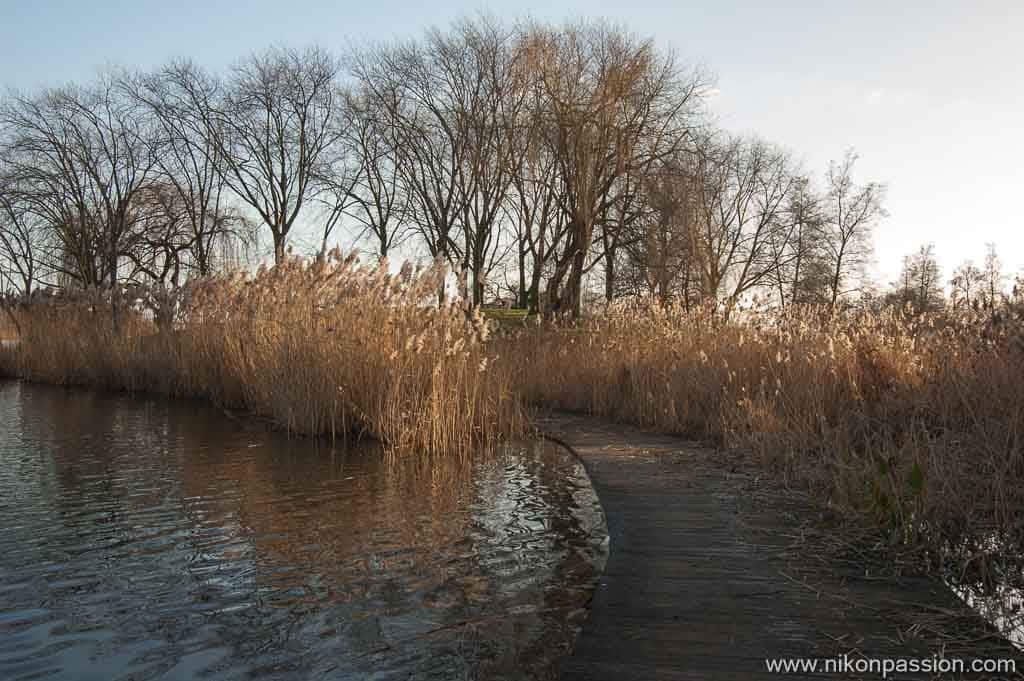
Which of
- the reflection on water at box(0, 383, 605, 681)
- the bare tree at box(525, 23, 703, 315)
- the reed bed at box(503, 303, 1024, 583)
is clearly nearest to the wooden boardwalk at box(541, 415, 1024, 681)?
the reflection on water at box(0, 383, 605, 681)

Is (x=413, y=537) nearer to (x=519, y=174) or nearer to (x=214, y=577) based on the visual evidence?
(x=214, y=577)

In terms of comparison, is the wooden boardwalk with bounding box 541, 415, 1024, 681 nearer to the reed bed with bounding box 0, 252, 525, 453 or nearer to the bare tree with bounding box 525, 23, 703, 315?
the reed bed with bounding box 0, 252, 525, 453

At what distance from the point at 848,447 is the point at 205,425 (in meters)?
7.26

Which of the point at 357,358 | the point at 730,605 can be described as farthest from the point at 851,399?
Answer: the point at 357,358

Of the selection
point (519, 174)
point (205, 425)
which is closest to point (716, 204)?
point (519, 174)

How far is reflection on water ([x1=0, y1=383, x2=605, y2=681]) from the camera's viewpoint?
2.95 metres

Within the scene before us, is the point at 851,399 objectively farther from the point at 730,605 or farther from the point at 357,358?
the point at 357,358

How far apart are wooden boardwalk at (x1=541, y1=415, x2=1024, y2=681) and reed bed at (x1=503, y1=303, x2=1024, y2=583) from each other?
1.66 feet

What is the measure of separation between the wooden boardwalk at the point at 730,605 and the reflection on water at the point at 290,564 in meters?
0.26

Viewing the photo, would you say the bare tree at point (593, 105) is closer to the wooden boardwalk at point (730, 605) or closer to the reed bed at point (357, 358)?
the reed bed at point (357, 358)

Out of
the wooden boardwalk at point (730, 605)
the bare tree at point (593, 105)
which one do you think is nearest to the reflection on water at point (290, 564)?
the wooden boardwalk at point (730, 605)

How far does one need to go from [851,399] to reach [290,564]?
208 inches

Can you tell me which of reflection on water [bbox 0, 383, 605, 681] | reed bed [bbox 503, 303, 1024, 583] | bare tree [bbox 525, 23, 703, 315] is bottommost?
reflection on water [bbox 0, 383, 605, 681]

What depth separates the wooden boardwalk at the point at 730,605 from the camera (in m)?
2.56
